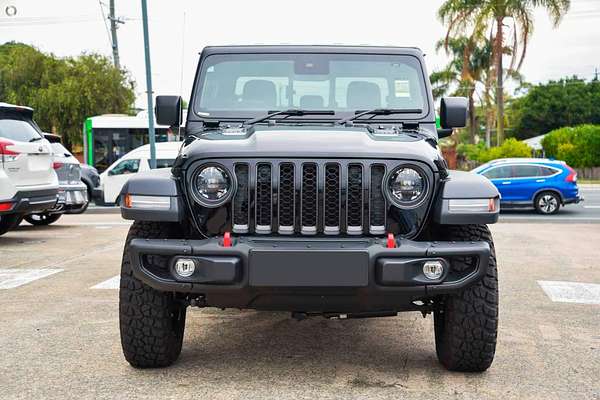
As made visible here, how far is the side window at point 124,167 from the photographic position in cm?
2061

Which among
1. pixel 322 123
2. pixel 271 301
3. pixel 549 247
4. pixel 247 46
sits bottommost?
pixel 549 247

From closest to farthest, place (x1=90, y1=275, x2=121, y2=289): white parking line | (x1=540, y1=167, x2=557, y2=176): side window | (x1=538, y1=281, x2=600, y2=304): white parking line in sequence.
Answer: (x1=538, y1=281, x2=600, y2=304): white parking line < (x1=90, y1=275, x2=121, y2=289): white parking line < (x1=540, y1=167, x2=557, y2=176): side window

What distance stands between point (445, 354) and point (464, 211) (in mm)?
953

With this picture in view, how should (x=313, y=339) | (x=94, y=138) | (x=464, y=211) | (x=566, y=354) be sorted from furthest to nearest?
(x=94, y=138) → (x=313, y=339) → (x=566, y=354) → (x=464, y=211)

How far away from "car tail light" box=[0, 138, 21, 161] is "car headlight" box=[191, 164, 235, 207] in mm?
6888

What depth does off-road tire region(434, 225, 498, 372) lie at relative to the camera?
4.41m

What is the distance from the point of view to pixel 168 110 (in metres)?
5.87

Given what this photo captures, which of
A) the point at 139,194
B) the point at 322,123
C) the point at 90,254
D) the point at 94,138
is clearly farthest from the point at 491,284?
the point at 94,138

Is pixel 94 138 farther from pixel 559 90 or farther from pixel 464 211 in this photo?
pixel 559 90

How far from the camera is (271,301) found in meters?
4.23

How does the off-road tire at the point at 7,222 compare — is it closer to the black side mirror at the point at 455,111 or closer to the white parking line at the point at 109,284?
the white parking line at the point at 109,284

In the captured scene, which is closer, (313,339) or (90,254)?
(313,339)

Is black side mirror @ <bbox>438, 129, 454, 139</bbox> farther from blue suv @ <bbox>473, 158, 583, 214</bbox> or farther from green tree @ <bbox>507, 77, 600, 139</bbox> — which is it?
green tree @ <bbox>507, 77, 600, 139</bbox>

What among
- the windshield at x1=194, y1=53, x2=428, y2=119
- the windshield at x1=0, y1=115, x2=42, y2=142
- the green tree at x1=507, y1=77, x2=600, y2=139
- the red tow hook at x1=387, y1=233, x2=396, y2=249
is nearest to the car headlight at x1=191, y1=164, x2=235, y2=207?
the red tow hook at x1=387, y1=233, x2=396, y2=249
